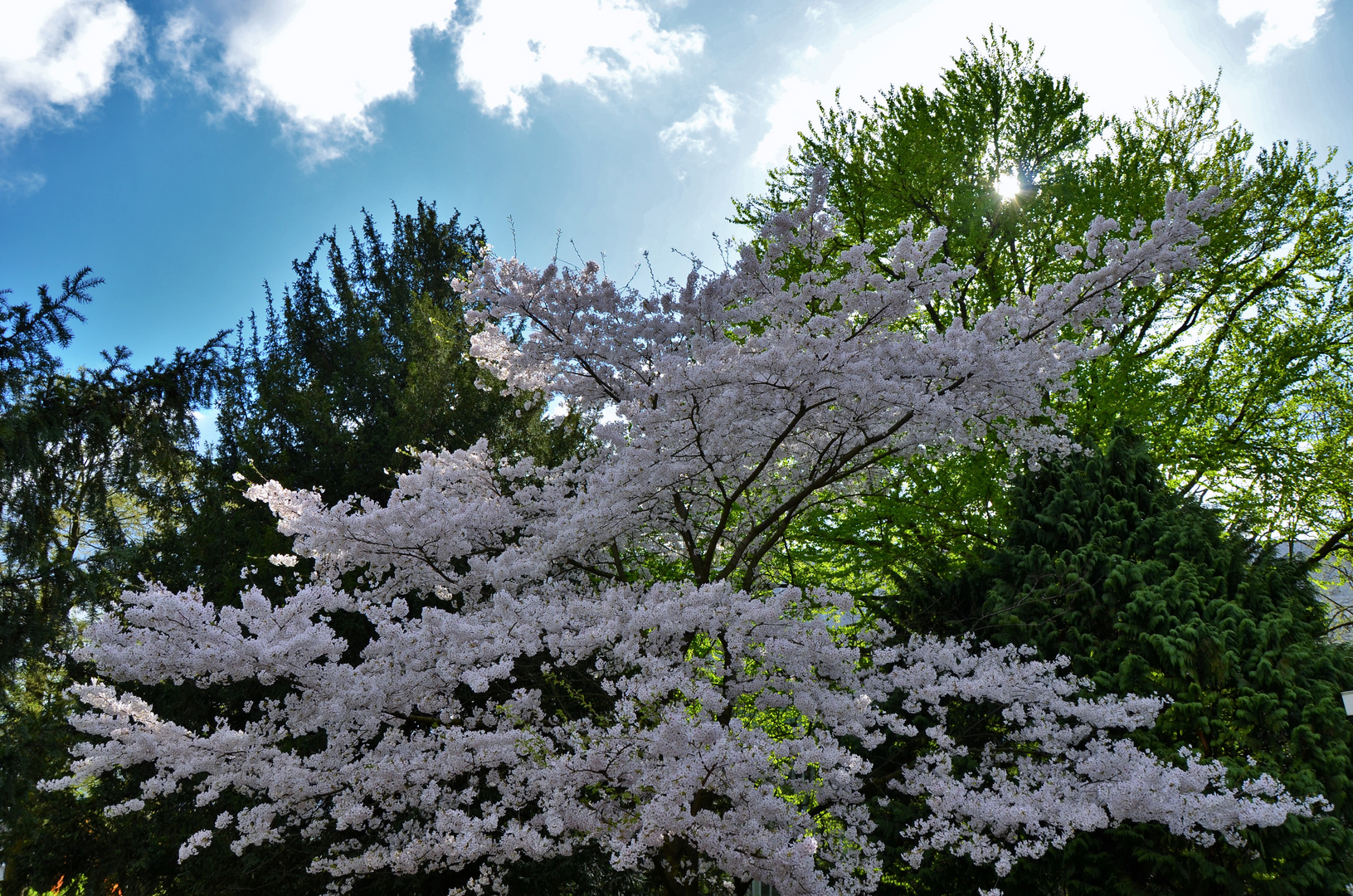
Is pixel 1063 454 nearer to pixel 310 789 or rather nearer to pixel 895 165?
pixel 895 165

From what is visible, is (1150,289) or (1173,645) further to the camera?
(1150,289)

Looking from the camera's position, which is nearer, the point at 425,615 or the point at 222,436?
the point at 425,615

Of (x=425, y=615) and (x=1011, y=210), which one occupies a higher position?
(x=1011, y=210)

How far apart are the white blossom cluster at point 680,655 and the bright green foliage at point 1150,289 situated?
7.97ft

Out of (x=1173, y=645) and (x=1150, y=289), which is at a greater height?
(x=1150, y=289)

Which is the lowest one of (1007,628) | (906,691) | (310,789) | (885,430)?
(310,789)

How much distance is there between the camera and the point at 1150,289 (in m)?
9.72

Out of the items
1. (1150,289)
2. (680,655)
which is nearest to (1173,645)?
(680,655)

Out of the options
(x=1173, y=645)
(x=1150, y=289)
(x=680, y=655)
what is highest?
(x=1150, y=289)

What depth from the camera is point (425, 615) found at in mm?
5230

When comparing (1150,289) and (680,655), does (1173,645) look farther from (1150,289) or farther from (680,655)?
(1150,289)

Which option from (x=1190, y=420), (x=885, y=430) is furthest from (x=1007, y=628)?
(x=1190, y=420)

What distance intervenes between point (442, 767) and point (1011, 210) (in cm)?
955

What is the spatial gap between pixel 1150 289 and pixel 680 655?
831cm
